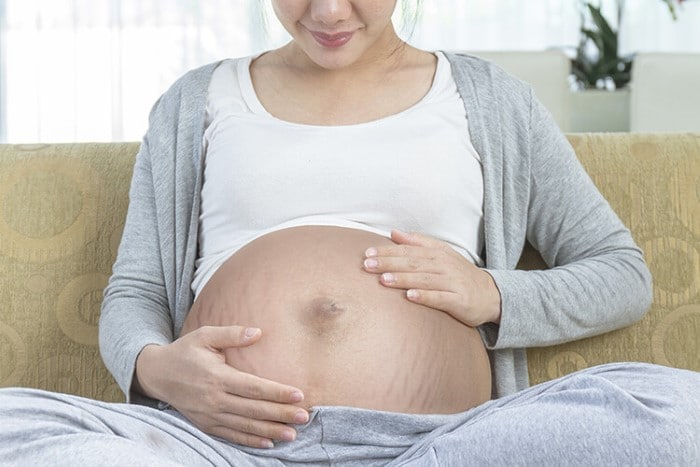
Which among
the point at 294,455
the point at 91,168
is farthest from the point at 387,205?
the point at 91,168

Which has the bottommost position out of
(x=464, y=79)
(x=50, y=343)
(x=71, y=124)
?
(x=71, y=124)

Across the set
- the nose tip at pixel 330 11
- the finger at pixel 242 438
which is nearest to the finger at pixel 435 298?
the finger at pixel 242 438

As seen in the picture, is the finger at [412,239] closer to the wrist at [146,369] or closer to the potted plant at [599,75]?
the wrist at [146,369]

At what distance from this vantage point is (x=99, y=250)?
1.41 metres

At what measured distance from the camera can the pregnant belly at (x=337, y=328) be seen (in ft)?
3.63

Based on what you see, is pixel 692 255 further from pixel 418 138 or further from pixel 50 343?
pixel 50 343

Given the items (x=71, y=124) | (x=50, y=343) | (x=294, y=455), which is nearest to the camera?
(x=294, y=455)

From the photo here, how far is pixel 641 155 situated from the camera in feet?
4.66

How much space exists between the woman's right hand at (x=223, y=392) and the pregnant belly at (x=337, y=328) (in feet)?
0.12

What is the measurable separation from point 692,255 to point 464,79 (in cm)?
37

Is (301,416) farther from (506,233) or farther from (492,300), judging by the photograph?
(506,233)

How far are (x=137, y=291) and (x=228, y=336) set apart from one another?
0.83 ft

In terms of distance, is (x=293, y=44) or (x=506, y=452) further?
(x=293, y=44)

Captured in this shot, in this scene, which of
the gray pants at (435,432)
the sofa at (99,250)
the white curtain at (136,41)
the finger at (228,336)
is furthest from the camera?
the white curtain at (136,41)
